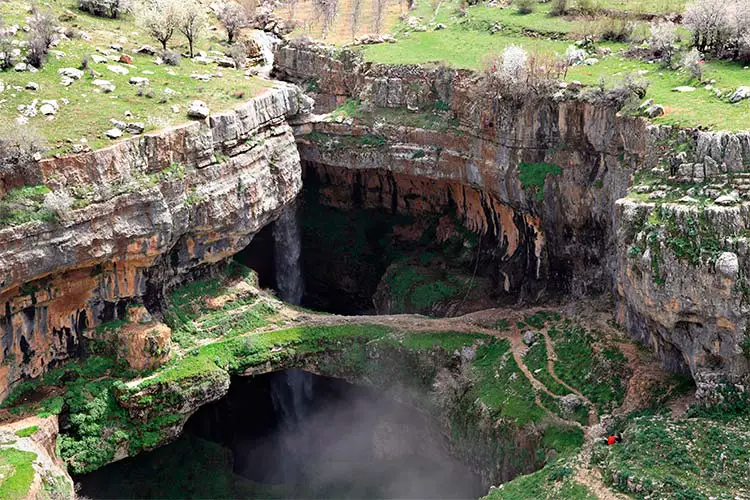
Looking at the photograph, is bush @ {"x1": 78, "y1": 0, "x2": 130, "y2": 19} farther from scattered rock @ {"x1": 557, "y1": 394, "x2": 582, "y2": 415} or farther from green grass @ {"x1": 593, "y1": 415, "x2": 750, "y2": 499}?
green grass @ {"x1": 593, "y1": 415, "x2": 750, "y2": 499}

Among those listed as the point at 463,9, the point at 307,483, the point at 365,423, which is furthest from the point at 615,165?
the point at 463,9

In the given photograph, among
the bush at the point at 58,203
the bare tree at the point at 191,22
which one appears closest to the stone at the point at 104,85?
the bush at the point at 58,203

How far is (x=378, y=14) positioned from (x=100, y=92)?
68.4 ft

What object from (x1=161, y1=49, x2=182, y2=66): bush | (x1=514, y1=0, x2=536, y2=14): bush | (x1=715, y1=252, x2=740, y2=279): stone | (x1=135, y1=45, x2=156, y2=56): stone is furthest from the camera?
(x1=514, y1=0, x2=536, y2=14): bush

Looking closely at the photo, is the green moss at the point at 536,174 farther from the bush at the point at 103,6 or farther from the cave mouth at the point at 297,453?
the bush at the point at 103,6

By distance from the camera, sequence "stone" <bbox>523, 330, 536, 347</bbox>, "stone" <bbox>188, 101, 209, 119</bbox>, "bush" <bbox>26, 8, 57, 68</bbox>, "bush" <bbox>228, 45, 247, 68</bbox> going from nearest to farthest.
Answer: "stone" <bbox>523, 330, 536, 347</bbox> < "stone" <bbox>188, 101, 209, 119</bbox> < "bush" <bbox>26, 8, 57, 68</bbox> < "bush" <bbox>228, 45, 247, 68</bbox>

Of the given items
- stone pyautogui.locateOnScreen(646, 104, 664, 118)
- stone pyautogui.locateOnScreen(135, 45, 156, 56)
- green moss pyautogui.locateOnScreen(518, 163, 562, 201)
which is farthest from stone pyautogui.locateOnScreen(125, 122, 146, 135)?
stone pyautogui.locateOnScreen(646, 104, 664, 118)

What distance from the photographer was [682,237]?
26.1 m

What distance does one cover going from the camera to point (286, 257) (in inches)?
1716

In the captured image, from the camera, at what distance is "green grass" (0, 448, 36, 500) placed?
25656 millimetres

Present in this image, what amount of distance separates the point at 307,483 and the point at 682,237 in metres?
18.0

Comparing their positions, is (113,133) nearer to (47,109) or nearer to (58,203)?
(47,109)

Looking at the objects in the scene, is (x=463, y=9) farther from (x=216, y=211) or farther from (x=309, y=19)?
(x=216, y=211)

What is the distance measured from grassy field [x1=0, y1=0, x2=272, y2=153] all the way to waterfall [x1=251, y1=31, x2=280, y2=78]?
6.40m
